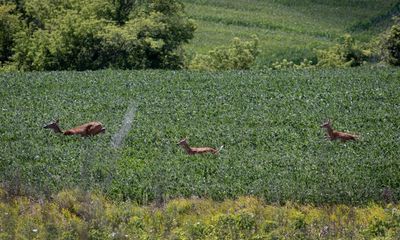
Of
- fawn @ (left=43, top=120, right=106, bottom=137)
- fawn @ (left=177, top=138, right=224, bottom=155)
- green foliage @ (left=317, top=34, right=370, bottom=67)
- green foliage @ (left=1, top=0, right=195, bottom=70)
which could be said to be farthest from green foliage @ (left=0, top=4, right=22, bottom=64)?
fawn @ (left=177, top=138, right=224, bottom=155)

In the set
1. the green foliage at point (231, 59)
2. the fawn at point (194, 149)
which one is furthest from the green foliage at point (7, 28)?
the fawn at point (194, 149)

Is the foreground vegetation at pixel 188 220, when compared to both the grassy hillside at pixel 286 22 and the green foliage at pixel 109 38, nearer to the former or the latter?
the green foliage at pixel 109 38

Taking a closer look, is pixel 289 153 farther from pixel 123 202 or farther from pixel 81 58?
pixel 81 58

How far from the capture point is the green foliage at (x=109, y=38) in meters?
39.1

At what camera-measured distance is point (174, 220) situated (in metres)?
16.9

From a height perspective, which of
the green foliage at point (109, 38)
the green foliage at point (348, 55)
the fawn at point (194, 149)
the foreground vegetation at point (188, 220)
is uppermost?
the foreground vegetation at point (188, 220)

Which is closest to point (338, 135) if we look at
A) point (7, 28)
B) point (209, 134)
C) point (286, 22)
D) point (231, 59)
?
point (209, 134)

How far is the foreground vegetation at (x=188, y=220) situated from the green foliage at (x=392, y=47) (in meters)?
23.1

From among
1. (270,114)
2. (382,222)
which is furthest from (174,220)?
(270,114)

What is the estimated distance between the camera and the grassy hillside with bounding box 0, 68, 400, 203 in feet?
64.3

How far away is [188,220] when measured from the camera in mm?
17141

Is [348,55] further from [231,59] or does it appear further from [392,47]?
[231,59]

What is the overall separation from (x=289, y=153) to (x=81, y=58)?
66.4 feet

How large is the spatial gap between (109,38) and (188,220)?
75.0ft
